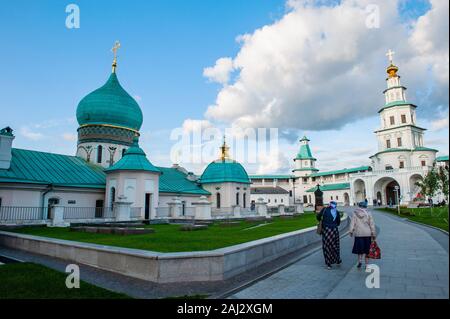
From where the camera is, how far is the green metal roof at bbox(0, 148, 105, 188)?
22.2m

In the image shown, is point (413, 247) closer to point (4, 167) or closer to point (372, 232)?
point (372, 232)

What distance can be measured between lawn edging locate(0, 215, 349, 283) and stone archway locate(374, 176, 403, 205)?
199 feet

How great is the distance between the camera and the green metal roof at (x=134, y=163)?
2680cm

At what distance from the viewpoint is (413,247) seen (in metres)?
10.6

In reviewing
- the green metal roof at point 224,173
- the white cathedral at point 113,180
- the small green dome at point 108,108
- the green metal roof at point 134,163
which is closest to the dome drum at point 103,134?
the white cathedral at point 113,180

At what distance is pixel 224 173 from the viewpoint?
39.8 meters

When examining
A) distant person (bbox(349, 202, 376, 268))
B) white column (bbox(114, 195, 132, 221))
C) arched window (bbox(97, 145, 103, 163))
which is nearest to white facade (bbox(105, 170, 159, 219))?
white column (bbox(114, 195, 132, 221))

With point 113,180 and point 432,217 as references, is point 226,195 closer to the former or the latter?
point 113,180

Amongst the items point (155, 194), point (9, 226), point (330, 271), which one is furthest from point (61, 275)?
point (155, 194)

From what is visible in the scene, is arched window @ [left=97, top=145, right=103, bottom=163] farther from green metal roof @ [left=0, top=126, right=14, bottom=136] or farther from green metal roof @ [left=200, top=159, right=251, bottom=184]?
green metal roof @ [left=200, top=159, right=251, bottom=184]

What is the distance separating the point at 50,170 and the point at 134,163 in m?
6.87

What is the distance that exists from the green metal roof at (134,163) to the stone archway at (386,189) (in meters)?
51.7

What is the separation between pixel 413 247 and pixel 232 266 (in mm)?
7356

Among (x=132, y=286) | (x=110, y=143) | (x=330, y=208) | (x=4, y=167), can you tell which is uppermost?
(x=110, y=143)
